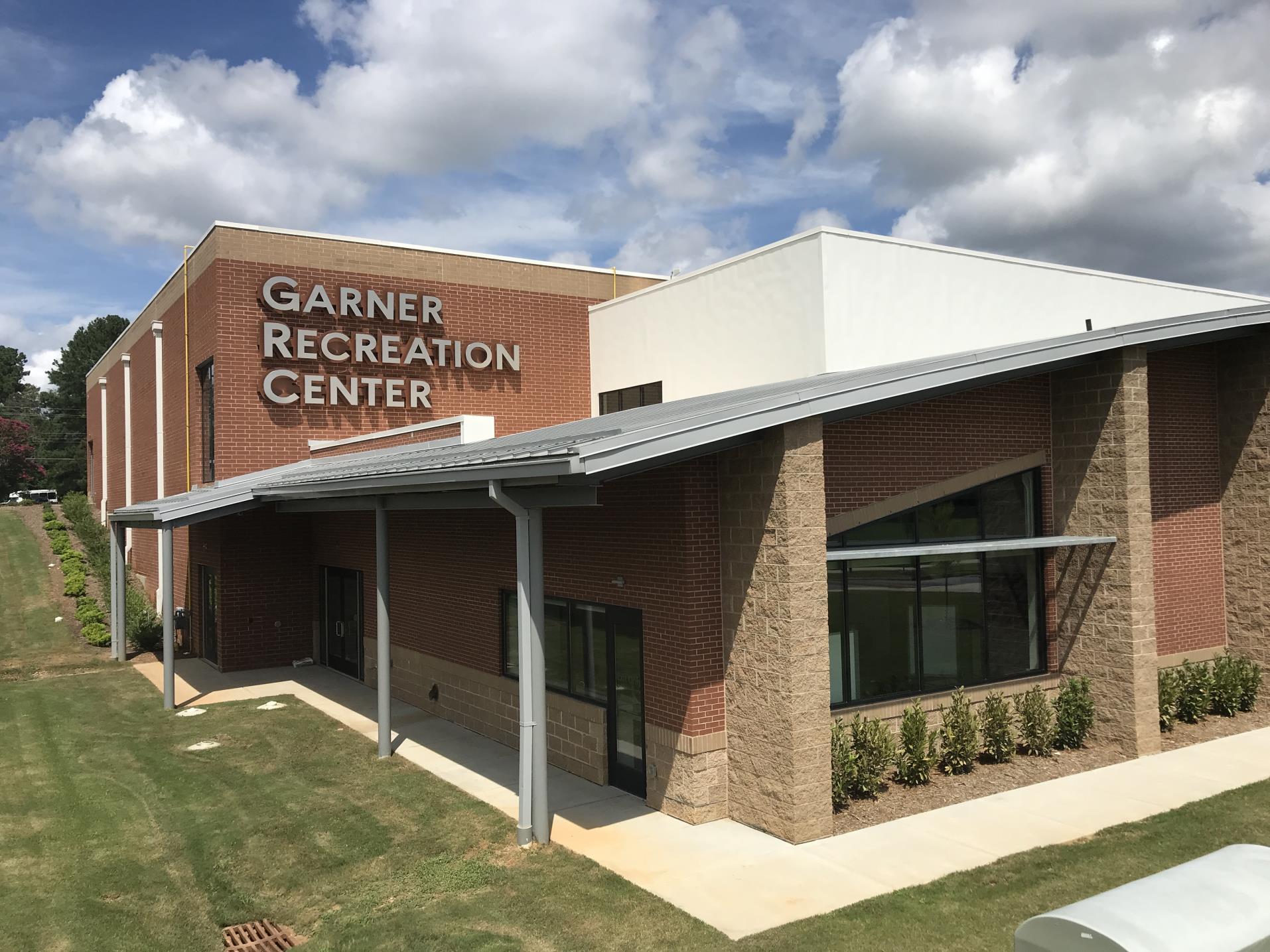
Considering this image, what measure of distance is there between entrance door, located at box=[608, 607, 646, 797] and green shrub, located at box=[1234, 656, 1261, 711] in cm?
934

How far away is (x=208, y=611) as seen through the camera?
71.6 ft

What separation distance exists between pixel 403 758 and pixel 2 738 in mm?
6502

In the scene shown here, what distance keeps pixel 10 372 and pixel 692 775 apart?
11000cm

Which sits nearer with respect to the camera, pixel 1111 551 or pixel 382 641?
pixel 1111 551

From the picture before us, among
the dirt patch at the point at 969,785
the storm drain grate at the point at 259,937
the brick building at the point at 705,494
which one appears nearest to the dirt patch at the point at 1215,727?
the brick building at the point at 705,494

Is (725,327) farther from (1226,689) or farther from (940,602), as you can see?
(1226,689)

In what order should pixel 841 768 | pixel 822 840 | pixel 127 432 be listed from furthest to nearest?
pixel 127 432
pixel 841 768
pixel 822 840

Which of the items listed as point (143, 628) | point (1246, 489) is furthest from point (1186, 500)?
point (143, 628)

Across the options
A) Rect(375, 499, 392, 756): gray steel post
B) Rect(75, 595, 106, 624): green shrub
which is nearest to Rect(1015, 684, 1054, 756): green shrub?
Rect(375, 499, 392, 756): gray steel post

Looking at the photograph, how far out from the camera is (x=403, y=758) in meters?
12.9

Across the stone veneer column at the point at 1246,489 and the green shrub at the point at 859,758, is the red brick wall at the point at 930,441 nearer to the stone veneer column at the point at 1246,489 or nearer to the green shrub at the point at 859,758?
the green shrub at the point at 859,758

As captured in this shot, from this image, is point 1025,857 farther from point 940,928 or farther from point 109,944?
point 109,944

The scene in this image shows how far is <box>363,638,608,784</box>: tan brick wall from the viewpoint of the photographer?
460 inches

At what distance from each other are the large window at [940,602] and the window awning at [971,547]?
106 millimetres
